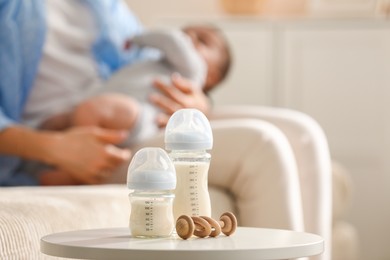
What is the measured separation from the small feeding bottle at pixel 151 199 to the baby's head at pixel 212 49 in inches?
57.8

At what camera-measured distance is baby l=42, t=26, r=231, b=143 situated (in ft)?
7.26

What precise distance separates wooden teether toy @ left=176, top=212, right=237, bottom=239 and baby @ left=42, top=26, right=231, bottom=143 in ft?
3.37

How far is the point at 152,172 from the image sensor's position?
1.14 m

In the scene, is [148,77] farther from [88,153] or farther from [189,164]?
[189,164]

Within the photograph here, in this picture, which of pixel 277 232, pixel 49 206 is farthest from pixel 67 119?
pixel 277 232

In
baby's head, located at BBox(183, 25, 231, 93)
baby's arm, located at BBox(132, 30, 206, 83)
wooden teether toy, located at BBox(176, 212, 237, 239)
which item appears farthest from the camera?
baby's head, located at BBox(183, 25, 231, 93)

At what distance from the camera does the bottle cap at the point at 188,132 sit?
3.92ft

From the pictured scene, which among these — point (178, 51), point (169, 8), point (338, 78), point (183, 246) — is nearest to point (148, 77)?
point (178, 51)

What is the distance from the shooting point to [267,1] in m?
4.21

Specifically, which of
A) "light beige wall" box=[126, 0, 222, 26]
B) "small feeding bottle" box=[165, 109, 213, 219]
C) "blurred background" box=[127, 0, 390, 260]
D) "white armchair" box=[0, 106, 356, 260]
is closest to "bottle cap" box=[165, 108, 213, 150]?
"small feeding bottle" box=[165, 109, 213, 219]

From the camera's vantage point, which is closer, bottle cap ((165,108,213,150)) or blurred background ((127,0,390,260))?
bottle cap ((165,108,213,150))

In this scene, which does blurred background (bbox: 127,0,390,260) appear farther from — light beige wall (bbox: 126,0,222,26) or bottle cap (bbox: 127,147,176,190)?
bottle cap (bbox: 127,147,176,190)

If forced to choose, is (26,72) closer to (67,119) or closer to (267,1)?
(67,119)

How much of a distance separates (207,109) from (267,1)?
190 centimetres
